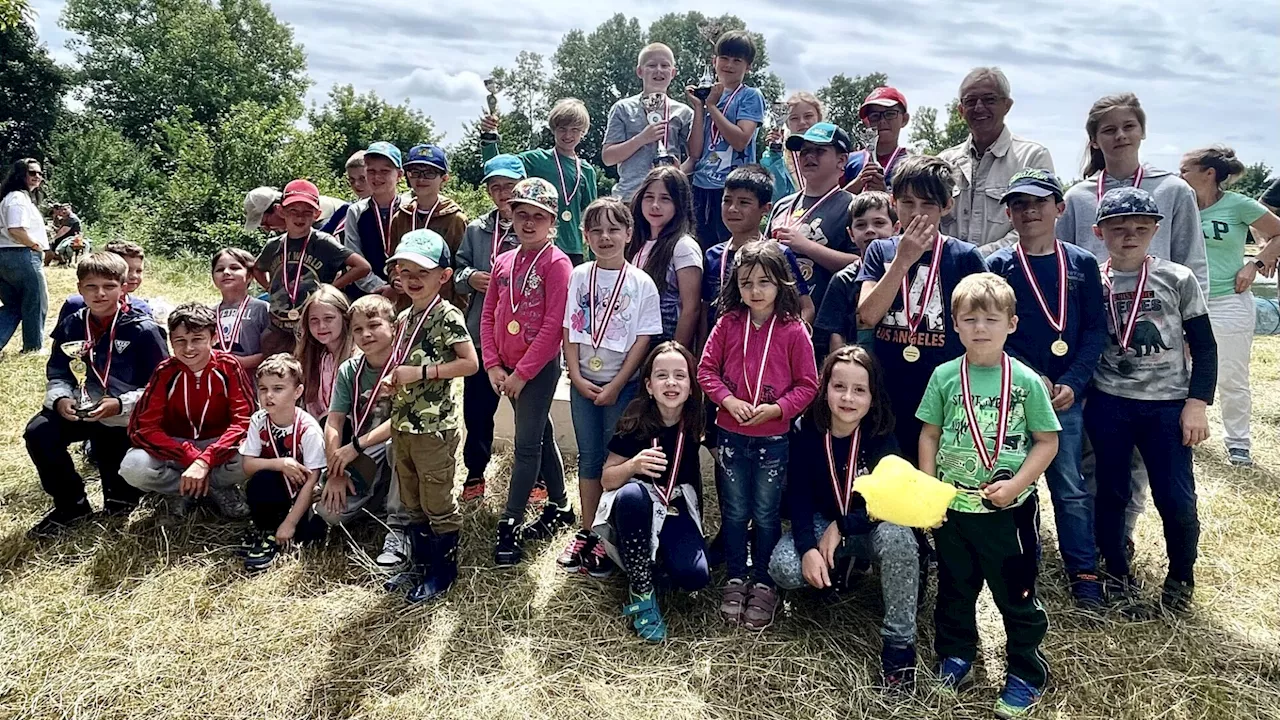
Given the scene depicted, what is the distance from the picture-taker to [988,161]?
152 inches

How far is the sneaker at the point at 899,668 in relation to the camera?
281 cm

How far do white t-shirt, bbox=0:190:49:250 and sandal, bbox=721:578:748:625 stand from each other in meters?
7.86

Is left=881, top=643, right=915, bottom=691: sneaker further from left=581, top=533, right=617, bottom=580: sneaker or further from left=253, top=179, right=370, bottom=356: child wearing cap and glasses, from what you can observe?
left=253, top=179, right=370, bottom=356: child wearing cap and glasses

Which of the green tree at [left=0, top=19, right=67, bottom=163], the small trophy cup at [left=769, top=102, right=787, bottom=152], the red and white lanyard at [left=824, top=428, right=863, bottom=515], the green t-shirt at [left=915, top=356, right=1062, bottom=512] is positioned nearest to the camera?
the green t-shirt at [left=915, top=356, right=1062, bottom=512]

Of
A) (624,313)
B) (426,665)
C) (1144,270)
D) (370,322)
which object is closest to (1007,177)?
(1144,270)

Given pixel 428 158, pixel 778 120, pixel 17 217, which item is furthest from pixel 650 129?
pixel 17 217

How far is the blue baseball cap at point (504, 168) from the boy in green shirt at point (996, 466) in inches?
106

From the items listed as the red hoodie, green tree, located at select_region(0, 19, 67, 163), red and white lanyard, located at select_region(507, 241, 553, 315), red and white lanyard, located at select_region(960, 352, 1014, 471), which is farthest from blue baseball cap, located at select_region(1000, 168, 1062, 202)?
green tree, located at select_region(0, 19, 67, 163)

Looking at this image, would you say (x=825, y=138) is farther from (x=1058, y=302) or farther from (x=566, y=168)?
(x=566, y=168)

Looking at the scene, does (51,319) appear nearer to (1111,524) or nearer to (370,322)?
(370,322)

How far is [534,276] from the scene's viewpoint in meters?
3.74

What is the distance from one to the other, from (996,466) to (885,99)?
8.74ft

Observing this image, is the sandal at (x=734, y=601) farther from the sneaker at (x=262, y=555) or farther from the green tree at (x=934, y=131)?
the green tree at (x=934, y=131)

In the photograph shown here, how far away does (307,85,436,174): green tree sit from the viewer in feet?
98.3
